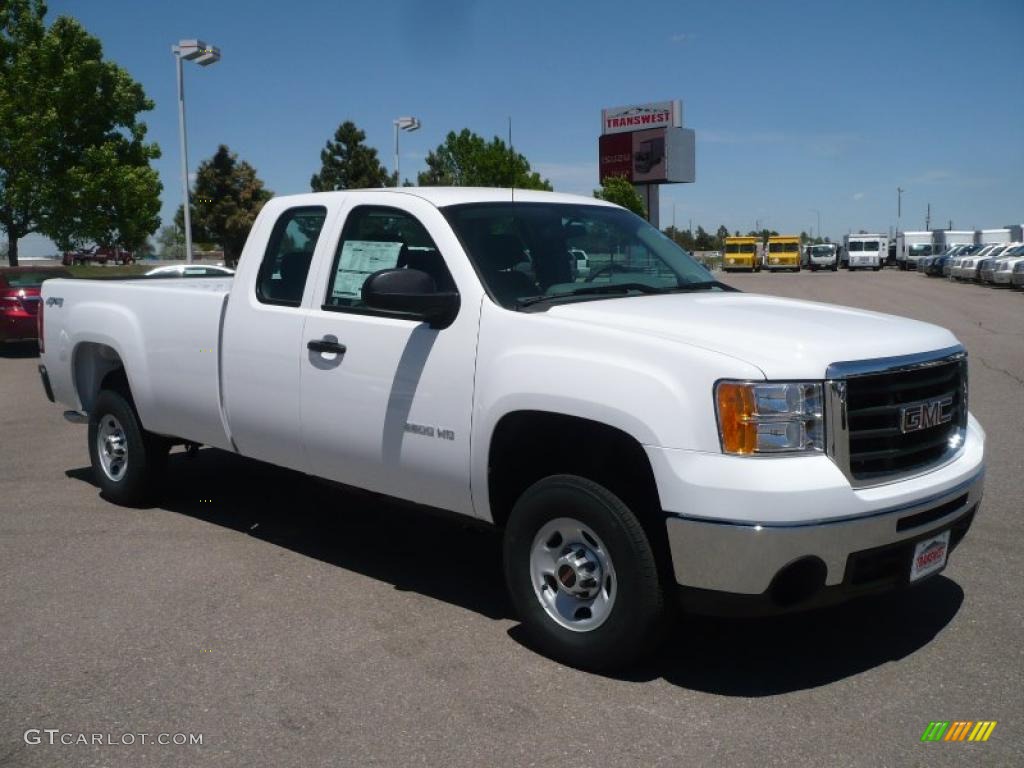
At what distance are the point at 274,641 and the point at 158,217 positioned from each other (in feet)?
103

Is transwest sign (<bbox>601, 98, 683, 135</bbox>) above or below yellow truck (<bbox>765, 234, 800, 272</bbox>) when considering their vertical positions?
above

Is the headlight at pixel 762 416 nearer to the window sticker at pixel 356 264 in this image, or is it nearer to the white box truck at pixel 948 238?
the window sticker at pixel 356 264

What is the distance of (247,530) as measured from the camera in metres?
6.71

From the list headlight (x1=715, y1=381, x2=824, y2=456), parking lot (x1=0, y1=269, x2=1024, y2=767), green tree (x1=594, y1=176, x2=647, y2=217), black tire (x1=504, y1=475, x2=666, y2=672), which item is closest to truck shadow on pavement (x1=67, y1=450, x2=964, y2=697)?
parking lot (x1=0, y1=269, x2=1024, y2=767)

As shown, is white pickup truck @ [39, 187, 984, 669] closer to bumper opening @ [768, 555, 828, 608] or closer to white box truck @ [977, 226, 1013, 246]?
bumper opening @ [768, 555, 828, 608]

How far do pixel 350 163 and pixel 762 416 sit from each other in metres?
66.4

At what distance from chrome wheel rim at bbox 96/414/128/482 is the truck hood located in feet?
13.0

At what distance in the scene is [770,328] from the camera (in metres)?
4.21

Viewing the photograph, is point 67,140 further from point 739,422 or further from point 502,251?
point 739,422

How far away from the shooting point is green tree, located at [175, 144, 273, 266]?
3068 inches

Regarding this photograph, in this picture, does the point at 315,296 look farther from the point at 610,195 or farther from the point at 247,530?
the point at 610,195

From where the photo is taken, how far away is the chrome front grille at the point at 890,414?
154 inches

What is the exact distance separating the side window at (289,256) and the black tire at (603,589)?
1.97 meters

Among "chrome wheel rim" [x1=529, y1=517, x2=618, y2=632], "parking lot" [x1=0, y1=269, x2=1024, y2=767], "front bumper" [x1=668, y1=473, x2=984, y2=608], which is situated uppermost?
"front bumper" [x1=668, y1=473, x2=984, y2=608]
